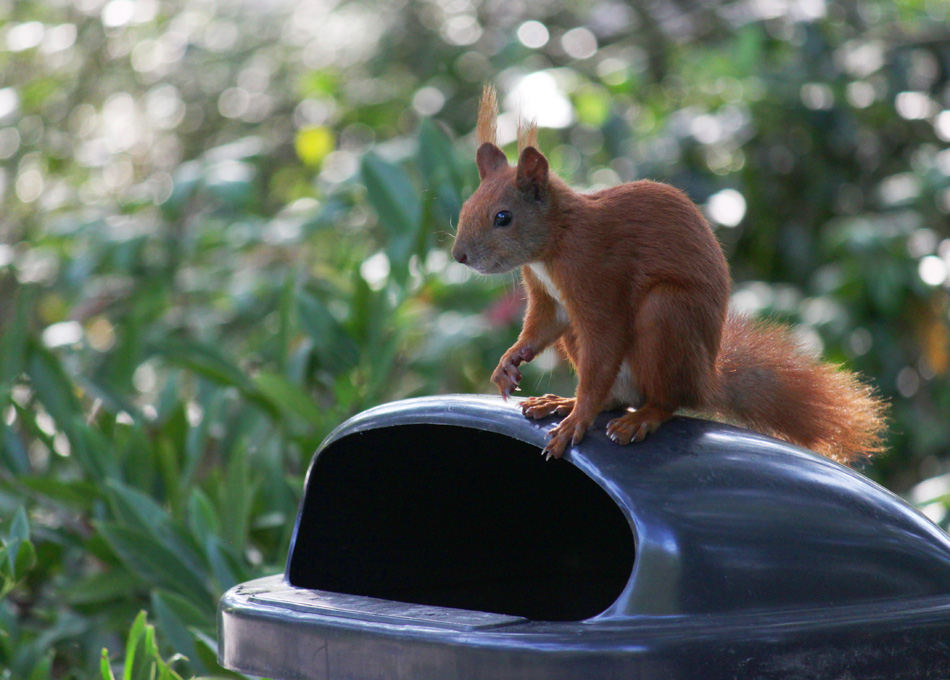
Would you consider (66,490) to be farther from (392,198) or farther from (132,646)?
(392,198)

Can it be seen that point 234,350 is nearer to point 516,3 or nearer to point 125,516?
point 125,516

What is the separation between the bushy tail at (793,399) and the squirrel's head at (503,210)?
31 cm

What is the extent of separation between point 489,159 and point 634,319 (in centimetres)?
34

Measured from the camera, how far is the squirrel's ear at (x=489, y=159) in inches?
54.4

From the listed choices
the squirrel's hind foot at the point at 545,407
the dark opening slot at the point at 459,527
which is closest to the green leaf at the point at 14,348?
the dark opening slot at the point at 459,527

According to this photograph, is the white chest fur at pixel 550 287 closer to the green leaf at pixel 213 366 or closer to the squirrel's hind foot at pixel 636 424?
the squirrel's hind foot at pixel 636 424

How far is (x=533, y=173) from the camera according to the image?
4.23ft

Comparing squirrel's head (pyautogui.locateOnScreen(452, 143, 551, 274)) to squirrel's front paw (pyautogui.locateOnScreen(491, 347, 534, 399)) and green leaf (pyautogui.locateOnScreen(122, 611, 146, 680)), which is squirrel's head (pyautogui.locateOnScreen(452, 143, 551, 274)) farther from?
green leaf (pyautogui.locateOnScreen(122, 611, 146, 680))

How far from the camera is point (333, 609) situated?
1.05 m

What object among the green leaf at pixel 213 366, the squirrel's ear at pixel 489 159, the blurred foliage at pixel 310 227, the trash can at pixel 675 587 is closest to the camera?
the trash can at pixel 675 587

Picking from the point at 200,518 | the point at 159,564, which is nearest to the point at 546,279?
the point at 200,518

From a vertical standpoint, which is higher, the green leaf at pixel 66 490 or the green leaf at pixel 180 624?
the green leaf at pixel 66 490

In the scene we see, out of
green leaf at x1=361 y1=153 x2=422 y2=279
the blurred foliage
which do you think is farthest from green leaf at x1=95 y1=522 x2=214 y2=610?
green leaf at x1=361 y1=153 x2=422 y2=279

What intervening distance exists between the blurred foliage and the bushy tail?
0.87 m
